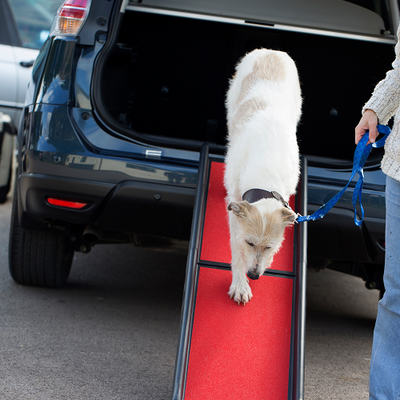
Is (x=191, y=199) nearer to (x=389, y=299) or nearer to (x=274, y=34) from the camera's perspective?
(x=389, y=299)

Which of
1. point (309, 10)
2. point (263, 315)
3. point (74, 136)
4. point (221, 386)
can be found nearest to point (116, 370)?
point (221, 386)

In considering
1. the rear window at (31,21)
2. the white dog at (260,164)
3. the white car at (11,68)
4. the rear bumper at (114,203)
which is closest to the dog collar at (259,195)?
the white dog at (260,164)

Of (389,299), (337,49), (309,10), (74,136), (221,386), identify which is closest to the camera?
(389,299)

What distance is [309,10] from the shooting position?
155 inches

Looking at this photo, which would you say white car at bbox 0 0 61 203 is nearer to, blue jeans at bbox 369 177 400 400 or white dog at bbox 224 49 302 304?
white dog at bbox 224 49 302 304

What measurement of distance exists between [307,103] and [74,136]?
2.84m

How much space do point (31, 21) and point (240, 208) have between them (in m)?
6.22

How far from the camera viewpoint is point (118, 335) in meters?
3.51

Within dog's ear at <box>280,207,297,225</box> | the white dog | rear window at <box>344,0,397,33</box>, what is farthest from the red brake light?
rear window at <box>344,0,397,33</box>

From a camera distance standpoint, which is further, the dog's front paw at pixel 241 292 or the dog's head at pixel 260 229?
the dog's front paw at pixel 241 292

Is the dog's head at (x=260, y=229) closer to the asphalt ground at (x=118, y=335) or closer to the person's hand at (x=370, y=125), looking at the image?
the person's hand at (x=370, y=125)

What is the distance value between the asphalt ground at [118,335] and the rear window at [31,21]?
3.59 metres

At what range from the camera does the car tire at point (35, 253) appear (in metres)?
3.84

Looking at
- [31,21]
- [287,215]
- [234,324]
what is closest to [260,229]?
[287,215]
